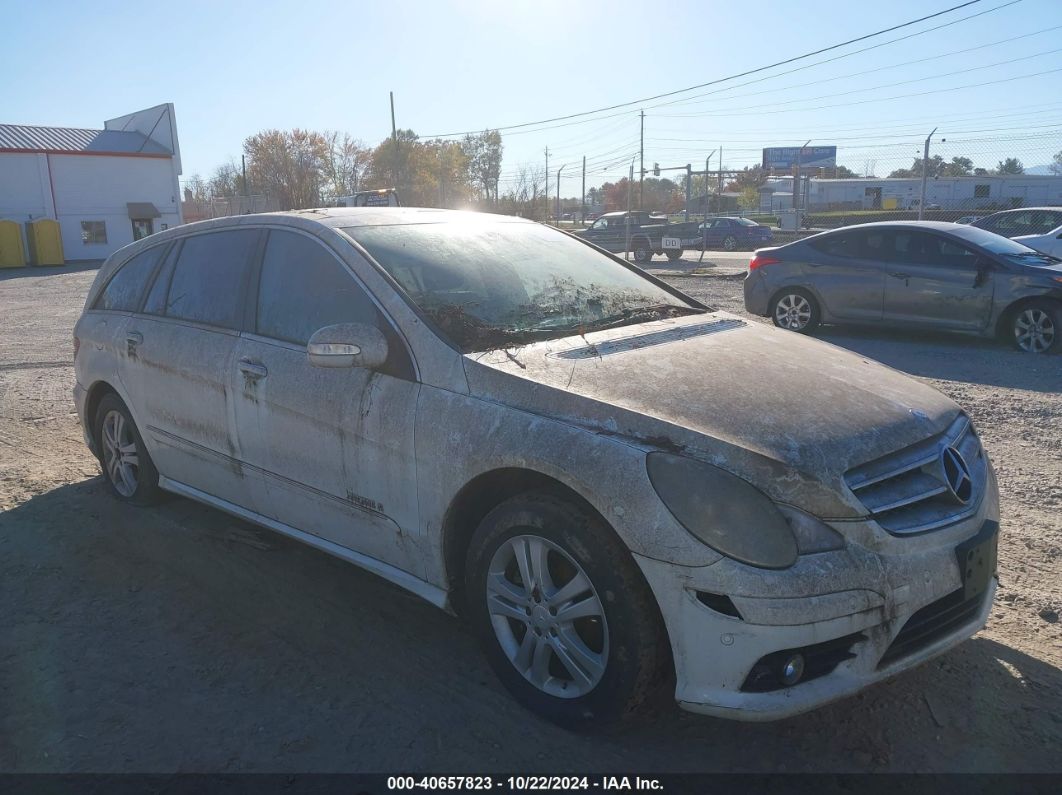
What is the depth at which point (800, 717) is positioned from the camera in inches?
119

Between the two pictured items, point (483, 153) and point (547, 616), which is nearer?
point (547, 616)

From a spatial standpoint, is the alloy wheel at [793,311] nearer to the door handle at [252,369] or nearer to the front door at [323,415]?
the front door at [323,415]

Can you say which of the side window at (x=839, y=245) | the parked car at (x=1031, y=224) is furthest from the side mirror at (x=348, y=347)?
the parked car at (x=1031, y=224)

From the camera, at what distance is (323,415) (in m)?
3.57

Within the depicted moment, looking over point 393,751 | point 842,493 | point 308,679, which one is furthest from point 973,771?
point 308,679

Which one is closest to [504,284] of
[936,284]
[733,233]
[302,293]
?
[302,293]

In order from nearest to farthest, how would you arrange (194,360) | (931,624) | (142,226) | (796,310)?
(931,624) < (194,360) < (796,310) < (142,226)

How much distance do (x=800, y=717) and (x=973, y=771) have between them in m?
0.55

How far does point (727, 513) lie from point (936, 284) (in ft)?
27.5

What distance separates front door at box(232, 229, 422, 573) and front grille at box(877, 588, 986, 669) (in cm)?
171

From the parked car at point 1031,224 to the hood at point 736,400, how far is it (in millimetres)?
14505

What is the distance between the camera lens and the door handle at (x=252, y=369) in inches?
153

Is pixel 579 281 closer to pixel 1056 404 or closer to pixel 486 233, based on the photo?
pixel 486 233

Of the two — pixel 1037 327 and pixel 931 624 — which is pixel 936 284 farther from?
pixel 931 624
